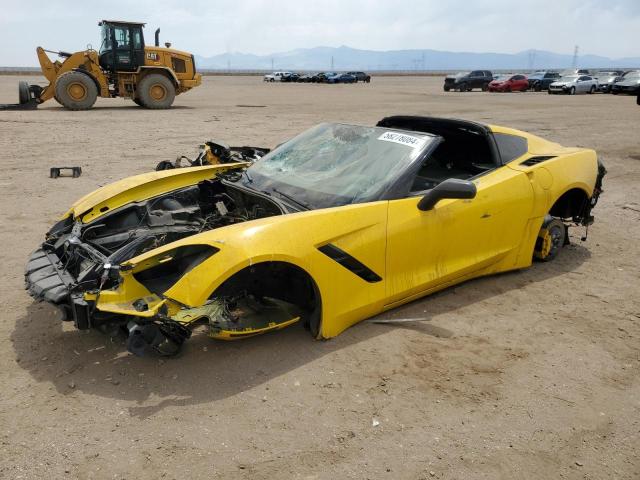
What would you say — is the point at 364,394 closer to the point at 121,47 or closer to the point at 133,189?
the point at 133,189

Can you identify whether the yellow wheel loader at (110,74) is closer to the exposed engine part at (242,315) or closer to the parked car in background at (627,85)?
the exposed engine part at (242,315)

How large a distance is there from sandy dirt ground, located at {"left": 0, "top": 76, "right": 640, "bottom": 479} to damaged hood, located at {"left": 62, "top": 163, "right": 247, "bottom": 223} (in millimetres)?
813

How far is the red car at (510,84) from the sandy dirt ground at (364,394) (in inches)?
1345

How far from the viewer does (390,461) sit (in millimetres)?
2426

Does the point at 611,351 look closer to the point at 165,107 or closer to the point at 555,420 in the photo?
the point at 555,420

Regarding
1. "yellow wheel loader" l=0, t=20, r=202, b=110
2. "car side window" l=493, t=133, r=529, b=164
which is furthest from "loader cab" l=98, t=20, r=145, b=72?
"car side window" l=493, t=133, r=529, b=164

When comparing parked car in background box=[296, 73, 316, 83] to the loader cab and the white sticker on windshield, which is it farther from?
the white sticker on windshield

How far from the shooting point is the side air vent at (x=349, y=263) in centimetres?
314

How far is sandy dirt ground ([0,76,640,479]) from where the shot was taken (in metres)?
2.41

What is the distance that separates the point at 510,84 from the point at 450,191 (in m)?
36.0

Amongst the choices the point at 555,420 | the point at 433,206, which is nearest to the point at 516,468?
the point at 555,420

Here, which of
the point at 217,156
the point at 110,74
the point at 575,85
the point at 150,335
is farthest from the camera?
the point at 575,85

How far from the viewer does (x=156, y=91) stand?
19.2 m

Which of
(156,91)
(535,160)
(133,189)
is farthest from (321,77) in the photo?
(133,189)
